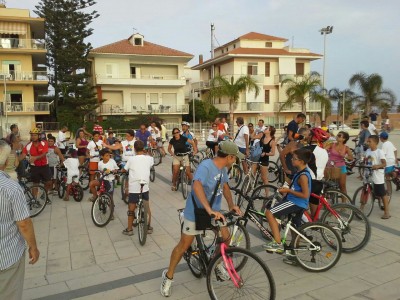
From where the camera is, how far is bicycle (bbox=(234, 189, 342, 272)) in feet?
14.9

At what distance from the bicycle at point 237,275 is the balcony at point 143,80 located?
1358 inches

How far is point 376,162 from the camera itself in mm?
6668

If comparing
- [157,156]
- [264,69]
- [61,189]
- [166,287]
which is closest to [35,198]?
[61,189]

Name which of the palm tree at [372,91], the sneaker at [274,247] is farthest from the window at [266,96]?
the sneaker at [274,247]

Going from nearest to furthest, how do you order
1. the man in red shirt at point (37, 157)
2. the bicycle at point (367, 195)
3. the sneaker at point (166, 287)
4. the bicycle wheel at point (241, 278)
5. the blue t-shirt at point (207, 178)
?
the bicycle wheel at point (241, 278), the blue t-shirt at point (207, 178), the sneaker at point (166, 287), the bicycle at point (367, 195), the man in red shirt at point (37, 157)

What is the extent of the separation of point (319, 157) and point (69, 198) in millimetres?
6443

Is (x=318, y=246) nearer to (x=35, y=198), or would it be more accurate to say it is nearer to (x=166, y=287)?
(x=166, y=287)

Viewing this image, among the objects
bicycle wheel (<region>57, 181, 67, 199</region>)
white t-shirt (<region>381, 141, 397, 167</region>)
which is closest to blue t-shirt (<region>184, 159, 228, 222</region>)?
white t-shirt (<region>381, 141, 397, 167</region>)

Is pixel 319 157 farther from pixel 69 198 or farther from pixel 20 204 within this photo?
pixel 69 198

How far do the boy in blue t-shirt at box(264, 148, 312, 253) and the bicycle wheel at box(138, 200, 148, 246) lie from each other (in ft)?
6.76

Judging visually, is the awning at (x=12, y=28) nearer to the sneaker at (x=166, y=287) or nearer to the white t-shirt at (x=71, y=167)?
the white t-shirt at (x=71, y=167)

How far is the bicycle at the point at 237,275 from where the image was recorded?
3.38 m

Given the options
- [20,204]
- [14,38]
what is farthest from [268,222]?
[14,38]

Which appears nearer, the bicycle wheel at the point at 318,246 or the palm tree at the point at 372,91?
the bicycle wheel at the point at 318,246
